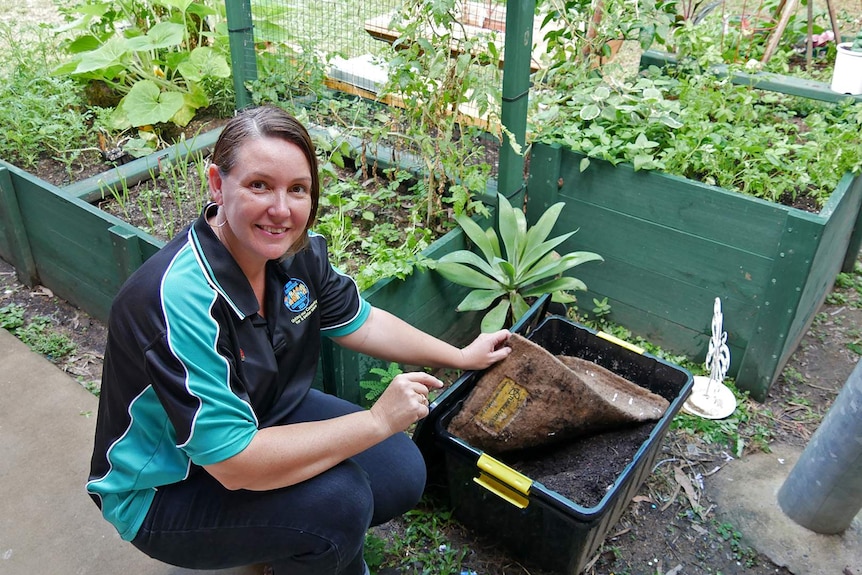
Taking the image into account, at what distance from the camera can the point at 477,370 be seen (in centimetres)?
229

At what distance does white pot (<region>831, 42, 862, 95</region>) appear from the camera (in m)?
3.31

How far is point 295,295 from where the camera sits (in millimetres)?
1872

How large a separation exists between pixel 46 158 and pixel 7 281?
1.96 feet

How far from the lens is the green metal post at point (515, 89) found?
2.62m

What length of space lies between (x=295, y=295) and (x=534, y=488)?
31.7 inches

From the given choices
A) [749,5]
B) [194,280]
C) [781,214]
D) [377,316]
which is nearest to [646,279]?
[781,214]

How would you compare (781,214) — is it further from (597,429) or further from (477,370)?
(477,370)

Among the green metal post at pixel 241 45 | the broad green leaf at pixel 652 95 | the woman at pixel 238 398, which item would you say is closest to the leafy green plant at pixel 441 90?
the broad green leaf at pixel 652 95

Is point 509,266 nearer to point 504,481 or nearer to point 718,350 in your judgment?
point 718,350

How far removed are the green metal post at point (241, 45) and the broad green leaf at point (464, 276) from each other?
1557mm

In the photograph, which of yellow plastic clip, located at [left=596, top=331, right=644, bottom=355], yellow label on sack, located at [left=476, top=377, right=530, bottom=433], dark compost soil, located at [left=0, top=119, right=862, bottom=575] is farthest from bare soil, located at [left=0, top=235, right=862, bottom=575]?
yellow plastic clip, located at [left=596, top=331, right=644, bottom=355]

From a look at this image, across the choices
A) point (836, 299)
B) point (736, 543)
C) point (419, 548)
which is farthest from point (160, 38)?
point (836, 299)

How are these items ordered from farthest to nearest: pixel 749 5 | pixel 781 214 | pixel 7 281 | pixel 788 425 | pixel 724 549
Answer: pixel 749 5, pixel 7 281, pixel 788 425, pixel 781 214, pixel 724 549

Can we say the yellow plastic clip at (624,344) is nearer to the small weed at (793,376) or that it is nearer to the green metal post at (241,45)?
the small weed at (793,376)
